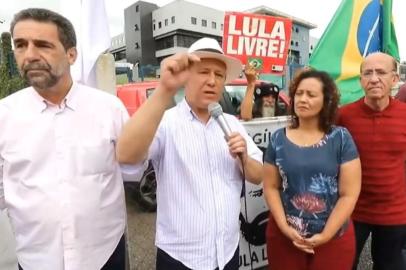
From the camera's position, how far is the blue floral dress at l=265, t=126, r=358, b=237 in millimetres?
1730

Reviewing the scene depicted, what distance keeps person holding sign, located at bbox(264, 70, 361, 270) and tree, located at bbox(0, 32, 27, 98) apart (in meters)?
9.36

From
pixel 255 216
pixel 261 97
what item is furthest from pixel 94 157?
pixel 261 97

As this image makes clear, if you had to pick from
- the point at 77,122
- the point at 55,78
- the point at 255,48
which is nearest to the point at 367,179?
the point at 77,122

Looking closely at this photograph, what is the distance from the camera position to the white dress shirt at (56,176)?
4.65 feet

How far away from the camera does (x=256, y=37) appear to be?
3705 mm

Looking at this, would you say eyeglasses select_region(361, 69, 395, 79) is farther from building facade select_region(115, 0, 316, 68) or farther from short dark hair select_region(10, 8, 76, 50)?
building facade select_region(115, 0, 316, 68)

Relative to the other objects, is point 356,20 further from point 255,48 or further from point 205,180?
point 205,180

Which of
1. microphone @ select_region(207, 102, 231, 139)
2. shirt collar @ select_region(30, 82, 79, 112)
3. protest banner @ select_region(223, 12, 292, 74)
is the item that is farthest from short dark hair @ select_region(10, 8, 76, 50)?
protest banner @ select_region(223, 12, 292, 74)

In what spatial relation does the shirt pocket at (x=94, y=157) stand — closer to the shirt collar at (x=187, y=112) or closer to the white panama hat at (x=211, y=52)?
the shirt collar at (x=187, y=112)

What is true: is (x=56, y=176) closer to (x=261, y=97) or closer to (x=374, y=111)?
(x=374, y=111)

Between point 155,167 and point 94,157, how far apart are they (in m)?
0.28

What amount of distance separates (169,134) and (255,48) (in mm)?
2521

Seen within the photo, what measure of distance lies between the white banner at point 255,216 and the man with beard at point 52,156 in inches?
50.5

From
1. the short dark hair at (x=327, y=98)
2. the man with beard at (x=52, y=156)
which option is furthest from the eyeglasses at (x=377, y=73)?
the man with beard at (x=52, y=156)
